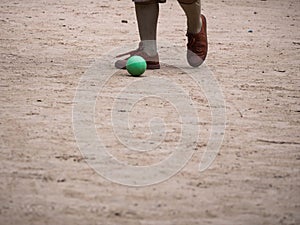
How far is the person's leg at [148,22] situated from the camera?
5121 millimetres

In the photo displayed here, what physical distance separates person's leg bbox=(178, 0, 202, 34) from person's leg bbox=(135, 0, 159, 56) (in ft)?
0.67

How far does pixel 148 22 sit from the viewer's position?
5.16 m

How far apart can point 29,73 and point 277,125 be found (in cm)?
186

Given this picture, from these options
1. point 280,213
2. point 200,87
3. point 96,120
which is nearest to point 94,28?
Answer: point 200,87

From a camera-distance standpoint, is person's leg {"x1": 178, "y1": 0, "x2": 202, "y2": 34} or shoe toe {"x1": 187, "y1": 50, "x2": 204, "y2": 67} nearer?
person's leg {"x1": 178, "y1": 0, "x2": 202, "y2": 34}

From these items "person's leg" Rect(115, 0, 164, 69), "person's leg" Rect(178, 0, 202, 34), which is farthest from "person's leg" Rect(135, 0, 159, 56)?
"person's leg" Rect(178, 0, 202, 34)

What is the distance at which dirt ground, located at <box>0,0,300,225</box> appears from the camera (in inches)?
106

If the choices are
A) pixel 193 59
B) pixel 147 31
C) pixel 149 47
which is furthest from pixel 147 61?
pixel 193 59

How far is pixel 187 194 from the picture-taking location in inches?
112

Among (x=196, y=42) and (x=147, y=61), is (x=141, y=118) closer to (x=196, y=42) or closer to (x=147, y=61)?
(x=147, y=61)

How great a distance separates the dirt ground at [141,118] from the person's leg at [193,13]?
320 mm

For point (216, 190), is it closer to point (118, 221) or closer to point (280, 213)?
Answer: point (280, 213)

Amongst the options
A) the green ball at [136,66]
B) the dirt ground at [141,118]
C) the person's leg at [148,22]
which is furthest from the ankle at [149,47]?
the green ball at [136,66]

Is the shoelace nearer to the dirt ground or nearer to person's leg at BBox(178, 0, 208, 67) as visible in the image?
person's leg at BBox(178, 0, 208, 67)
